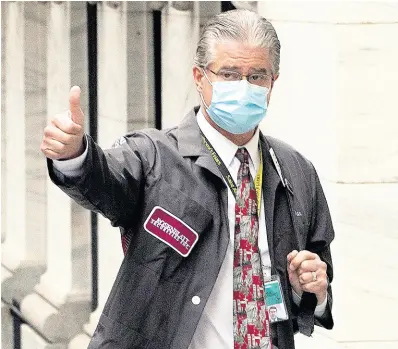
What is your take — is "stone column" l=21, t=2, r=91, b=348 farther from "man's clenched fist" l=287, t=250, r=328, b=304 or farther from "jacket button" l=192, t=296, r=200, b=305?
"jacket button" l=192, t=296, r=200, b=305

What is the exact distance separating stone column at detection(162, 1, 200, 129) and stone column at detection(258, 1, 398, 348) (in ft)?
3.92

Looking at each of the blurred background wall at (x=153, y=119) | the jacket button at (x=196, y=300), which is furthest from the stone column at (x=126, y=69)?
the jacket button at (x=196, y=300)

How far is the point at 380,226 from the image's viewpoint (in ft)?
20.7

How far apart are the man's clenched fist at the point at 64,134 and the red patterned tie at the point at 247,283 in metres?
0.68

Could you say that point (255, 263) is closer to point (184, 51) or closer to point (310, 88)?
point (310, 88)

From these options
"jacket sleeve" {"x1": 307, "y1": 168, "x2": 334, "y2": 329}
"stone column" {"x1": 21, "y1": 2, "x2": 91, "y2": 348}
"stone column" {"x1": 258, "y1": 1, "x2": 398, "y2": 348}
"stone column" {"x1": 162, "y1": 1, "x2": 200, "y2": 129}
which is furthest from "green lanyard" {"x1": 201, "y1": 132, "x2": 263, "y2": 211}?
"stone column" {"x1": 21, "y1": 2, "x2": 91, "y2": 348}

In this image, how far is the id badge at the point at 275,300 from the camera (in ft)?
14.0

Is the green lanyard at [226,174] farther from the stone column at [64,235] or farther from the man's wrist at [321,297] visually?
the stone column at [64,235]

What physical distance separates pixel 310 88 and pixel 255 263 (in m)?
2.33

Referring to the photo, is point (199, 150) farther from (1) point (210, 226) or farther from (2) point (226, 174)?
(1) point (210, 226)

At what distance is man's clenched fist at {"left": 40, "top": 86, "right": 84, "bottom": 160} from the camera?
3.79m

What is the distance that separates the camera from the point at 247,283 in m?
4.23

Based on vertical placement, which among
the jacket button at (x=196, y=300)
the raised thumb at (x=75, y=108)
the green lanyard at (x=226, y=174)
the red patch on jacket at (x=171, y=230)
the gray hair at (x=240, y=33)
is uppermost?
the gray hair at (x=240, y=33)

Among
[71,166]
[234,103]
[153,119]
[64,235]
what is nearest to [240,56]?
[234,103]
